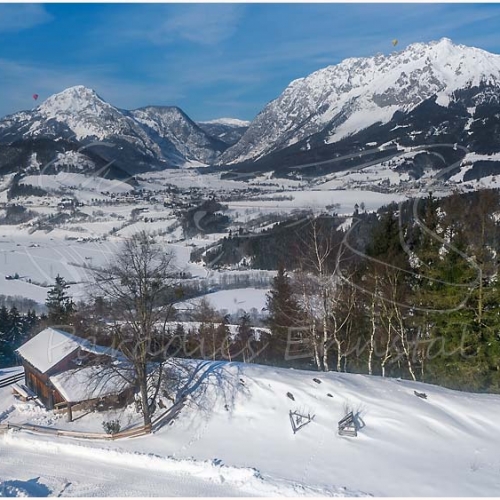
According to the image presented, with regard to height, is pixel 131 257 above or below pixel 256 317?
above

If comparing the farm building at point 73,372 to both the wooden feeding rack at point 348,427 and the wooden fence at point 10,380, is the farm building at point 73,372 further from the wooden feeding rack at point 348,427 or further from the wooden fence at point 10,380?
the wooden feeding rack at point 348,427

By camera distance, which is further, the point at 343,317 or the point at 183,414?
the point at 343,317

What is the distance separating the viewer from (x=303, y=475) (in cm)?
1320

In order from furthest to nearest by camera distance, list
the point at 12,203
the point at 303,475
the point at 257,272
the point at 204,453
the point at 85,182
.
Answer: the point at 85,182 < the point at 12,203 < the point at 257,272 < the point at 204,453 < the point at 303,475

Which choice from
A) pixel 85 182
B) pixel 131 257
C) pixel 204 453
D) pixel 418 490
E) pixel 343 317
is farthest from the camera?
pixel 85 182

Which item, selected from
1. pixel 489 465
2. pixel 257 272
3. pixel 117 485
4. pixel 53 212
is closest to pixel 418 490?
pixel 489 465

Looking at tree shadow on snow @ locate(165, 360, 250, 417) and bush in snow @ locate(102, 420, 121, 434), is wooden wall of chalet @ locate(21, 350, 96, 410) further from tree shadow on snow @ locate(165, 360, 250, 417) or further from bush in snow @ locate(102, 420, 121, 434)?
tree shadow on snow @ locate(165, 360, 250, 417)

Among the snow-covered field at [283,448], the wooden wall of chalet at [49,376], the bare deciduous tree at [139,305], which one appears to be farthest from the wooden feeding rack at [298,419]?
the wooden wall of chalet at [49,376]

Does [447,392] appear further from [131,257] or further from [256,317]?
[256,317]

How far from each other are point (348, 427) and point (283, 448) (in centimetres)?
197

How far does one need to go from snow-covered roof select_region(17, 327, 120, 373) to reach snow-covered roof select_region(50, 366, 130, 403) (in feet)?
3.09

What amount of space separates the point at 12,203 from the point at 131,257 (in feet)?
493

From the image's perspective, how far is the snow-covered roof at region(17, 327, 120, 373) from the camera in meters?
21.4

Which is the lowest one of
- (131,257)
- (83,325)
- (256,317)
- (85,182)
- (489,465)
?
(256,317)
